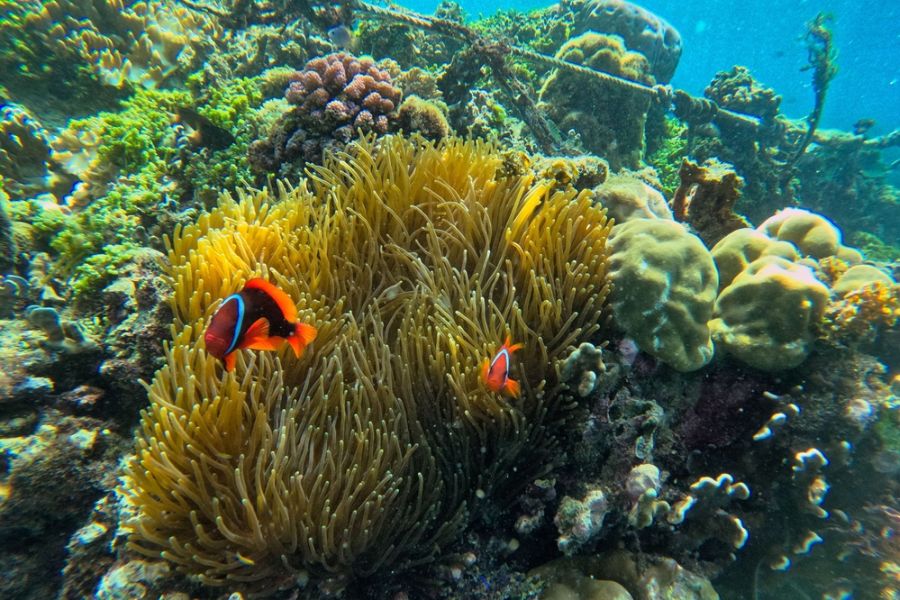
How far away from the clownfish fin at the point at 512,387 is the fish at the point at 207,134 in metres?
5.99

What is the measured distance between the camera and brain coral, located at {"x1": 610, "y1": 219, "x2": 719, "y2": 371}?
3.13 m

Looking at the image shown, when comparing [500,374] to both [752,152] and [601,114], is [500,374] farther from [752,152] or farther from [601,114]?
[752,152]

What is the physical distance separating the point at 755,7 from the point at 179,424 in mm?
116660

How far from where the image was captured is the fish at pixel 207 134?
6535mm

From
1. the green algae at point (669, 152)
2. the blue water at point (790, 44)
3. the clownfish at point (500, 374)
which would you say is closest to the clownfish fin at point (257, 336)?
the clownfish at point (500, 374)

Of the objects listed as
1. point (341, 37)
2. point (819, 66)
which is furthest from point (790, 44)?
point (341, 37)

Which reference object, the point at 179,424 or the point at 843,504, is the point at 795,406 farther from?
→ the point at 179,424

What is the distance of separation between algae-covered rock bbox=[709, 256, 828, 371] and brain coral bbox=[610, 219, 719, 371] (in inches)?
12.9

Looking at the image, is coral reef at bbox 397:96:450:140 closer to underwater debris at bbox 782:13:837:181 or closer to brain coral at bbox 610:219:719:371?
brain coral at bbox 610:219:719:371

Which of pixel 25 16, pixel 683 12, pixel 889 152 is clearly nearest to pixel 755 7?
pixel 683 12

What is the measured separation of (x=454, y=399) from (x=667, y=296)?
5.39 feet

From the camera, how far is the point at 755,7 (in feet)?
283

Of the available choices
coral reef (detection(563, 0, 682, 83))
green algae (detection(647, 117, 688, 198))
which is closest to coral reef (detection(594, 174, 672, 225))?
green algae (detection(647, 117, 688, 198))

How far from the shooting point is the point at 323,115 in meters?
5.59
